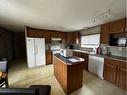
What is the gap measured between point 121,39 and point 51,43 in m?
4.00

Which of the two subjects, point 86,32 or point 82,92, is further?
point 86,32

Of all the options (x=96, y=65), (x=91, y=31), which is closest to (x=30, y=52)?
(x=96, y=65)

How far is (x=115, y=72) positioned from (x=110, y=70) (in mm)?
172

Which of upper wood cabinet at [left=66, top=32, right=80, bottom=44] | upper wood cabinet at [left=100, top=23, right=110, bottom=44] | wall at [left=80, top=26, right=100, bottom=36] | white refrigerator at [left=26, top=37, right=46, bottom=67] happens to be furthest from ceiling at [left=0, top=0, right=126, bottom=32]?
upper wood cabinet at [left=66, top=32, right=80, bottom=44]

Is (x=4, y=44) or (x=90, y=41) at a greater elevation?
(x=90, y=41)

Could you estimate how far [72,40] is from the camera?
5711 mm

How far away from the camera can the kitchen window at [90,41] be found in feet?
13.3

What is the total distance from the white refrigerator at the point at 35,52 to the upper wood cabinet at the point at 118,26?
3491mm

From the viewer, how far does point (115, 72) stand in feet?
8.45

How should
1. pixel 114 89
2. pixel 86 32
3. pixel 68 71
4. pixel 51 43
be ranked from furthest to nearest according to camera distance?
1. pixel 51 43
2. pixel 86 32
3. pixel 114 89
4. pixel 68 71

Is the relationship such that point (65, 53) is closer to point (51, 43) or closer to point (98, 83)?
point (98, 83)

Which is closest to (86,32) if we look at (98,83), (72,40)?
(72,40)

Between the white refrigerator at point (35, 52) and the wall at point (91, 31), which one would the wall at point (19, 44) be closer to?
the white refrigerator at point (35, 52)

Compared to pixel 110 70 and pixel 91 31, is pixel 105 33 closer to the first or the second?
pixel 91 31
